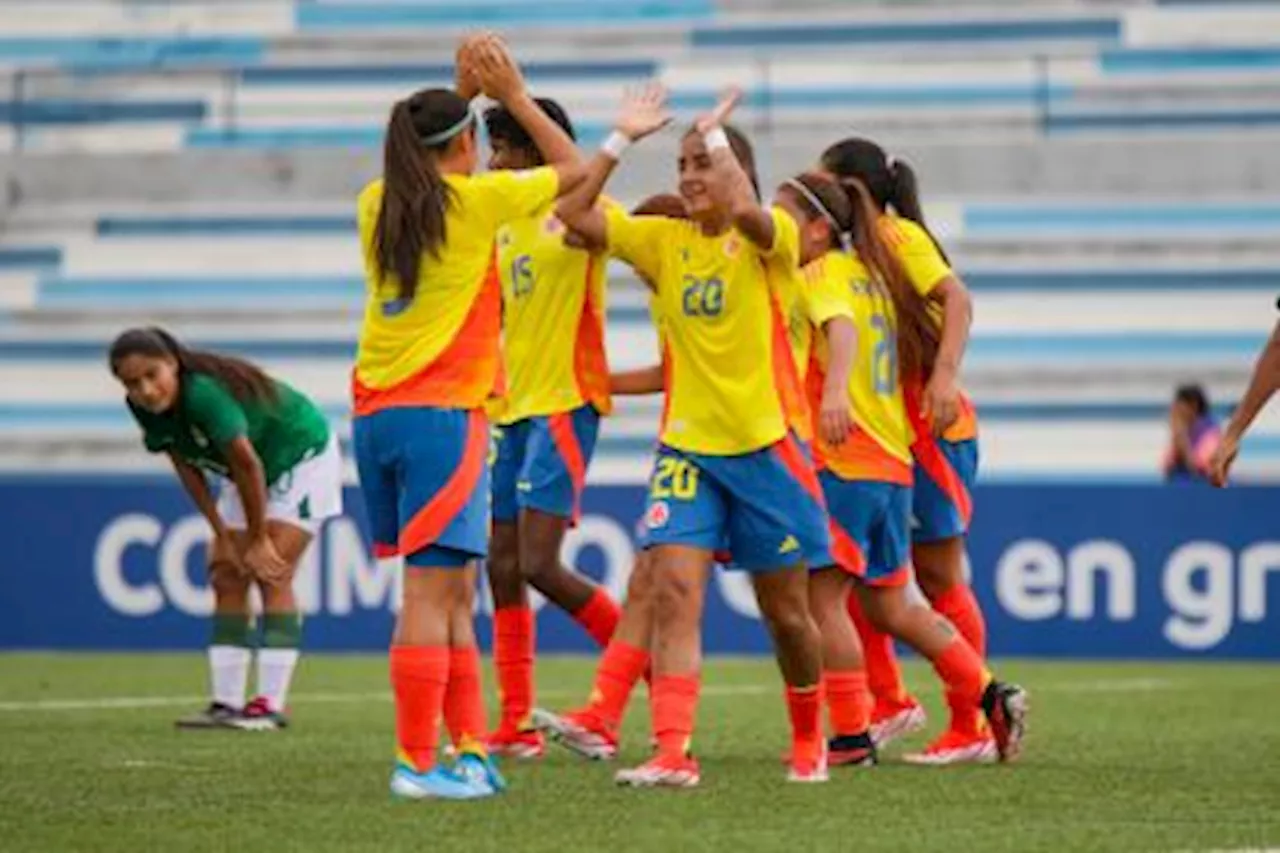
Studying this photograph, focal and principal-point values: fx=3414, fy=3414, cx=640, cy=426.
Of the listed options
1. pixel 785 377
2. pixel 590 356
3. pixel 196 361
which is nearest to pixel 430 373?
pixel 785 377

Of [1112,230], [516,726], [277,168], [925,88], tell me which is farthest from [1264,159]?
[516,726]

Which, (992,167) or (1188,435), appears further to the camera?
(992,167)

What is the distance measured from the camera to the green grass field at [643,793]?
8.35 meters

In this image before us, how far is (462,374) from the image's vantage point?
9.41 meters

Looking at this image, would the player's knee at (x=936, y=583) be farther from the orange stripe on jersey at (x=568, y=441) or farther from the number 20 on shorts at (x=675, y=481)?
the number 20 on shorts at (x=675, y=481)

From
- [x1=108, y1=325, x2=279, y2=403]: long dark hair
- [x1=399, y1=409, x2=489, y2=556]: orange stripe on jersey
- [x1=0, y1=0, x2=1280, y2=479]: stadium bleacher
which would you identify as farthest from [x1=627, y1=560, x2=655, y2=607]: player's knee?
[x1=0, y1=0, x2=1280, y2=479]: stadium bleacher

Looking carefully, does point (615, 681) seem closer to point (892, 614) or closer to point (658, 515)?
point (892, 614)

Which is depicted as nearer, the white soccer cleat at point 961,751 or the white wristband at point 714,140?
the white wristband at point 714,140

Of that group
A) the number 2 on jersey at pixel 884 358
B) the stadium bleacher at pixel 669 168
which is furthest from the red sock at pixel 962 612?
the stadium bleacher at pixel 669 168

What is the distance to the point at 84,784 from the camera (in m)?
9.93

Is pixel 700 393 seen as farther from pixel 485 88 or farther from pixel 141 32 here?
pixel 141 32

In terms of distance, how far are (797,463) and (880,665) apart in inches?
78.0

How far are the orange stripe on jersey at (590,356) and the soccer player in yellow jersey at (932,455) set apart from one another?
1.01 metres

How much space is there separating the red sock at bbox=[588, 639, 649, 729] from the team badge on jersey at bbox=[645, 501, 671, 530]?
4.05 ft
